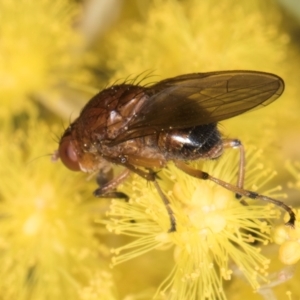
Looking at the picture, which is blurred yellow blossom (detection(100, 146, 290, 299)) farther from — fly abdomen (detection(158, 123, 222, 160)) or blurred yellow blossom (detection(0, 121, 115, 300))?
blurred yellow blossom (detection(0, 121, 115, 300))

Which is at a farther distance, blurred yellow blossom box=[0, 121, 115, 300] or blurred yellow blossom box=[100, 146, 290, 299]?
blurred yellow blossom box=[0, 121, 115, 300]

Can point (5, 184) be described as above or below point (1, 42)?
below

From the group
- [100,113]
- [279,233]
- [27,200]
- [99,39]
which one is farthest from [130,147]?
[99,39]

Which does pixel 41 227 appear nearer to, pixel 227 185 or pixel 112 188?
pixel 112 188

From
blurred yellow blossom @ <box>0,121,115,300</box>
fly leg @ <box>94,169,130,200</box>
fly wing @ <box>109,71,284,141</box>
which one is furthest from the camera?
blurred yellow blossom @ <box>0,121,115,300</box>

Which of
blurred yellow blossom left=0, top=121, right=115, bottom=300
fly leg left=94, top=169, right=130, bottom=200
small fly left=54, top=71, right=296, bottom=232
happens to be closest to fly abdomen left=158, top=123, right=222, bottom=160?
small fly left=54, top=71, right=296, bottom=232

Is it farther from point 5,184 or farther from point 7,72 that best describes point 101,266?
point 7,72

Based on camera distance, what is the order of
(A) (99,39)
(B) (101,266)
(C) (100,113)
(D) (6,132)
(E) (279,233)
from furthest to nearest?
(A) (99,39), (D) (6,132), (B) (101,266), (C) (100,113), (E) (279,233)
